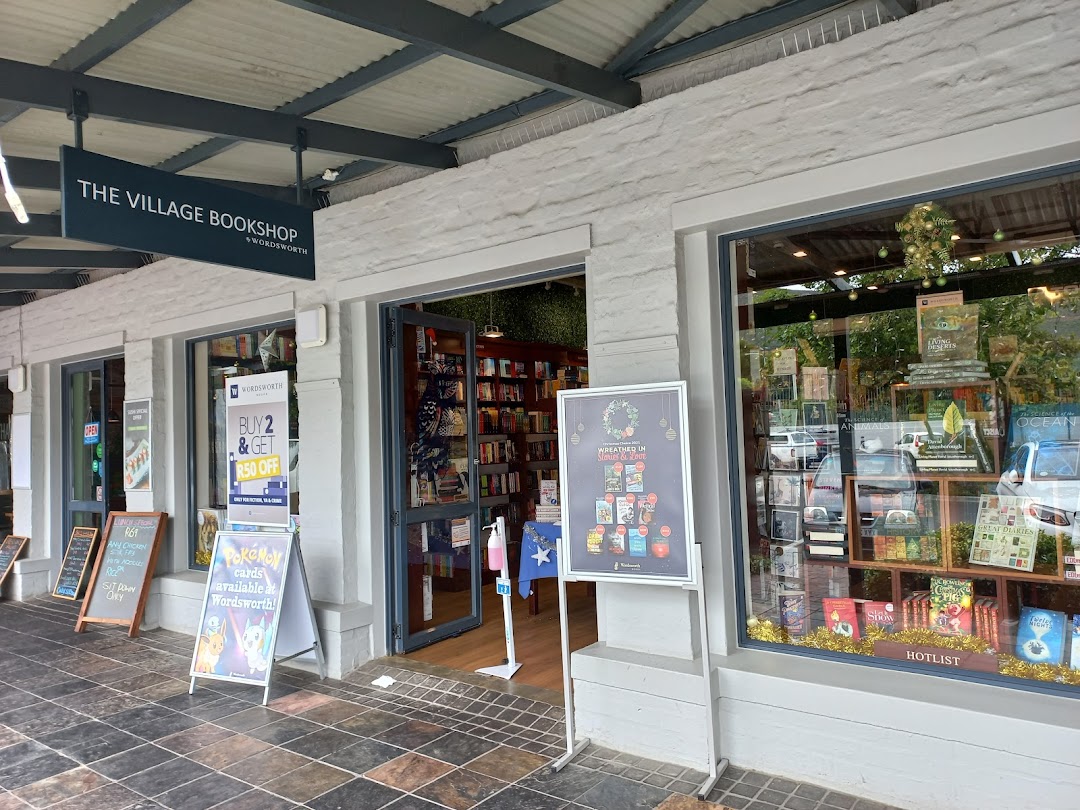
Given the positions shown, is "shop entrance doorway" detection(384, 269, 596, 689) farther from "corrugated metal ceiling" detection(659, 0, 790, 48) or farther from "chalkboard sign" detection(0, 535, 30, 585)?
"chalkboard sign" detection(0, 535, 30, 585)

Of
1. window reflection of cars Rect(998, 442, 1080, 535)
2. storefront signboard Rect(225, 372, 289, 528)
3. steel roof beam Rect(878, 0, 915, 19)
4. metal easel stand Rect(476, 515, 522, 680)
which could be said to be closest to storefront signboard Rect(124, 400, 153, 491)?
storefront signboard Rect(225, 372, 289, 528)

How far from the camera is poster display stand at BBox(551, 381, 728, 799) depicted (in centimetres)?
351

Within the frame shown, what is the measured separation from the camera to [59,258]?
668cm

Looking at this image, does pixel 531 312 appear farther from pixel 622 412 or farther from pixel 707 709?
pixel 707 709

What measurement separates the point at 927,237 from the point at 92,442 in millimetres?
8011

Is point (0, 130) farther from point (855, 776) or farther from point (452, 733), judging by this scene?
point (855, 776)

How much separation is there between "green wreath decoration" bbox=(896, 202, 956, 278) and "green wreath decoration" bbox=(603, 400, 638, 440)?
143 centimetres

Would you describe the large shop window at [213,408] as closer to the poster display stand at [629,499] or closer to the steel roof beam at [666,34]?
the steel roof beam at [666,34]

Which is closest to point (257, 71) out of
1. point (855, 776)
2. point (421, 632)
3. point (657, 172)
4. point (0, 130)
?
point (0, 130)

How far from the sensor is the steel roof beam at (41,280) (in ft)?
24.6

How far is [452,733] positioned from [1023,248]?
3566mm

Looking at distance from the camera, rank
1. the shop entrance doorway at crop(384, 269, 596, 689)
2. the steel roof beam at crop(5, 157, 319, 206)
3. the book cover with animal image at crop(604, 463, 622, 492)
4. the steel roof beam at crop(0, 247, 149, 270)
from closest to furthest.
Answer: the book cover with animal image at crop(604, 463, 622, 492) < the steel roof beam at crop(5, 157, 319, 206) < the shop entrance doorway at crop(384, 269, 596, 689) < the steel roof beam at crop(0, 247, 149, 270)

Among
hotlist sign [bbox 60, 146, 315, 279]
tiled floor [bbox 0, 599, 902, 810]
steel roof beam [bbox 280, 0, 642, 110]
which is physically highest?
steel roof beam [bbox 280, 0, 642, 110]

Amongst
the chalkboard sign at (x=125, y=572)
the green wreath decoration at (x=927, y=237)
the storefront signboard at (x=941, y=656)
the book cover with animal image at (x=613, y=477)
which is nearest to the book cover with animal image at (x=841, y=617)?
the storefront signboard at (x=941, y=656)
